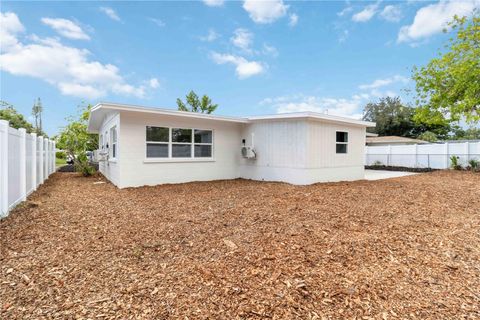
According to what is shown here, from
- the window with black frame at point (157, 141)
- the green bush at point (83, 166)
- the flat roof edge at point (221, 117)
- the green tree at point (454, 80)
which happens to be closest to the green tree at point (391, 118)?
the green tree at point (454, 80)

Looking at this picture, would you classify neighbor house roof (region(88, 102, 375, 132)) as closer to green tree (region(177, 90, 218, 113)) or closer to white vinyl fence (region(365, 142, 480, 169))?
white vinyl fence (region(365, 142, 480, 169))

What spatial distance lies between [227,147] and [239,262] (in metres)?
8.21

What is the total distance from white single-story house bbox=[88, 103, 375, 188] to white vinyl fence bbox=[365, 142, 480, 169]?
32.0 feet

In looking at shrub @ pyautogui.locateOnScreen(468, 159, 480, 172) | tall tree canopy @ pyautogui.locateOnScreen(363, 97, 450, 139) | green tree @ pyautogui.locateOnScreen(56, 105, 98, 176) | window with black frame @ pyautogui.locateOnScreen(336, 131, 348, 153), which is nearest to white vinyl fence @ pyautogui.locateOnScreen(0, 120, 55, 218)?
green tree @ pyautogui.locateOnScreen(56, 105, 98, 176)

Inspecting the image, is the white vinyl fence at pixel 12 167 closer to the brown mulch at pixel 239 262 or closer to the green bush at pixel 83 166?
the brown mulch at pixel 239 262

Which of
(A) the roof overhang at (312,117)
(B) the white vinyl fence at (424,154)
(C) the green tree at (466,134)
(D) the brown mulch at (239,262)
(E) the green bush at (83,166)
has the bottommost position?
(D) the brown mulch at (239,262)

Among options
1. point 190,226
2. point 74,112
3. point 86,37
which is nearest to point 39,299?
point 190,226

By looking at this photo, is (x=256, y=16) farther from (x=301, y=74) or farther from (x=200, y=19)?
(x=301, y=74)

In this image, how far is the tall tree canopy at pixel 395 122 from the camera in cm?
3175

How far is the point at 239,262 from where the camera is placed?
3084 millimetres

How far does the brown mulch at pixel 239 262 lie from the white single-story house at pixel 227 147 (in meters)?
3.34

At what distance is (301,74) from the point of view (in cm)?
1553

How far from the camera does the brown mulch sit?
7.52 feet

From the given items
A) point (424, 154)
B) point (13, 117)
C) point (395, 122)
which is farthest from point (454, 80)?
point (13, 117)
